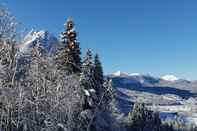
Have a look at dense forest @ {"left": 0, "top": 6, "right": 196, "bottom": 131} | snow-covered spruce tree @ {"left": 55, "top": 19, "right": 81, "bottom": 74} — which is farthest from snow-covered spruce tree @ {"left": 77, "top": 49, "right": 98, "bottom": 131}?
snow-covered spruce tree @ {"left": 55, "top": 19, "right": 81, "bottom": 74}

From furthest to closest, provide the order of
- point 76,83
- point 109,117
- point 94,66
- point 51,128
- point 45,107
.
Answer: point 94,66
point 109,117
point 76,83
point 45,107
point 51,128

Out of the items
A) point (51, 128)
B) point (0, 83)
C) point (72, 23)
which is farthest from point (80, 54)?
point (0, 83)

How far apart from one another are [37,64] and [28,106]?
3.24 m

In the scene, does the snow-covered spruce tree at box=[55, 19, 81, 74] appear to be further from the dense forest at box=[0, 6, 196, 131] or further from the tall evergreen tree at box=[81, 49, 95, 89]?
the tall evergreen tree at box=[81, 49, 95, 89]

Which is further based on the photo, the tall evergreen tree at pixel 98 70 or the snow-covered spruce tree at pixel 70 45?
the tall evergreen tree at pixel 98 70

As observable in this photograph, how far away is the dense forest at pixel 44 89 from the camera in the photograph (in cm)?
2092

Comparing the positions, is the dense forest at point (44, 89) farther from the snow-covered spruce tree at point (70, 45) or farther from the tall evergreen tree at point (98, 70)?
the tall evergreen tree at point (98, 70)

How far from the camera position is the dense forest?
20922 mm

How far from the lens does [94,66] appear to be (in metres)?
45.1

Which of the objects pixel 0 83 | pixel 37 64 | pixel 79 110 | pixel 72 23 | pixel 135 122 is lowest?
pixel 135 122

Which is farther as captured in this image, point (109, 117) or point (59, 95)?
point (109, 117)

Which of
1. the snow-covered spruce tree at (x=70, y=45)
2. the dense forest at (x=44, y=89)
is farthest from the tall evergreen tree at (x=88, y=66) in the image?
the snow-covered spruce tree at (x=70, y=45)

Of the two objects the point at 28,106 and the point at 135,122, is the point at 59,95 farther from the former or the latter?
the point at 135,122

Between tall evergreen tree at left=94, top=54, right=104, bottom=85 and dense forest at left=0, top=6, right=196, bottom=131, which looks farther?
tall evergreen tree at left=94, top=54, right=104, bottom=85
